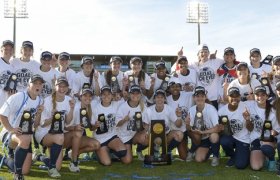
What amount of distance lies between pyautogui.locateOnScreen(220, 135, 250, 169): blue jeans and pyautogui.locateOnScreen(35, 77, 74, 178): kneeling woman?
9.73 feet

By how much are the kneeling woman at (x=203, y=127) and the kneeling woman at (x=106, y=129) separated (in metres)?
1.43

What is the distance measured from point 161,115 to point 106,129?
1146 mm

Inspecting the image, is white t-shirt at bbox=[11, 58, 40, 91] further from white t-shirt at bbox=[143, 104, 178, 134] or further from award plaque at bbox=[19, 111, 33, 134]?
white t-shirt at bbox=[143, 104, 178, 134]

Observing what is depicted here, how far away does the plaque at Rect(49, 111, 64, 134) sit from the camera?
22.1 feet

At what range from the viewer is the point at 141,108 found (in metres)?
7.90

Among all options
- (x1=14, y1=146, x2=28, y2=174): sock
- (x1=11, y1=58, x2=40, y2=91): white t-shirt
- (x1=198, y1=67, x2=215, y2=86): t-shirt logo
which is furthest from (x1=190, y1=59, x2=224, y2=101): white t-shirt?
(x1=14, y1=146, x2=28, y2=174): sock

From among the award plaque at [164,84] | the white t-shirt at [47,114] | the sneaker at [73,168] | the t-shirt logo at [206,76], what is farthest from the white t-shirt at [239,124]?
the white t-shirt at [47,114]

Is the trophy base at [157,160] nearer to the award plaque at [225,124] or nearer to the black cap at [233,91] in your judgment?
the award plaque at [225,124]

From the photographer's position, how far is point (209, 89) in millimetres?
8719

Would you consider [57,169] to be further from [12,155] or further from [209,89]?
[209,89]

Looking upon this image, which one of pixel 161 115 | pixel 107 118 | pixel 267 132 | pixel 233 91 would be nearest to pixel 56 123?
pixel 107 118

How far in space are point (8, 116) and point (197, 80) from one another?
4.22 m

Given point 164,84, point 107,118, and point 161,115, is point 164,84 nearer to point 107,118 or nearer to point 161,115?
point 161,115

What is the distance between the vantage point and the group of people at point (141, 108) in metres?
6.83
